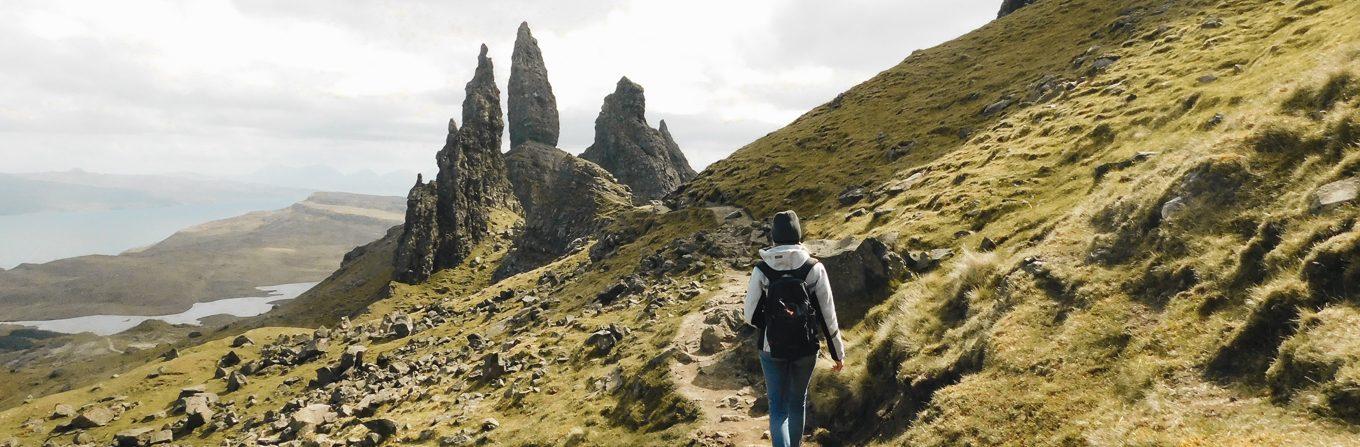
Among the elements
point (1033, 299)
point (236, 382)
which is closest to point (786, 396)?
point (1033, 299)

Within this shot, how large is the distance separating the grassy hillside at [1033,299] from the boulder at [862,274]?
1.04 m

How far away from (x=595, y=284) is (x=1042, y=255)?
134 feet

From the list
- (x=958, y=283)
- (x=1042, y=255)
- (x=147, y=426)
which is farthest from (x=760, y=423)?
(x=147, y=426)

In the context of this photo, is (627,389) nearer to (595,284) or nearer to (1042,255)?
(1042,255)

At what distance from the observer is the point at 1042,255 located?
15.3 metres

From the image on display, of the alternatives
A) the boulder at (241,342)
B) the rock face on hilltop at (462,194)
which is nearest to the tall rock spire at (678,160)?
the rock face on hilltop at (462,194)

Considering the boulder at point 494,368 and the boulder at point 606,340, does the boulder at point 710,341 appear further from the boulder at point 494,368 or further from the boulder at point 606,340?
the boulder at point 494,368

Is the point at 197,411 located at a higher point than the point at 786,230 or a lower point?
lower

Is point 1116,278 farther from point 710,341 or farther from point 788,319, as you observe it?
point 710,341

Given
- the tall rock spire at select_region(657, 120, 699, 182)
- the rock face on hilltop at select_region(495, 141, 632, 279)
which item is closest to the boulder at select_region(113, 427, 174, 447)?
the rock face on hilltop at select_region(495, 141, 632, 279)

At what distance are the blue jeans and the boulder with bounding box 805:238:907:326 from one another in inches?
430

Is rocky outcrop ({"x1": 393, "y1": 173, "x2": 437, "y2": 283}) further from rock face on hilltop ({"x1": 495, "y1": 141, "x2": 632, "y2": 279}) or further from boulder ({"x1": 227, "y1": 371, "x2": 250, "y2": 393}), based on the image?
boulder ({"x1": 227, "y1": 371, "x2": 250, "y2": 393})

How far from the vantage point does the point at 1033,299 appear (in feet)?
44.4

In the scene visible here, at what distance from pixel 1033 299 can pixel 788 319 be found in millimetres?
6983
